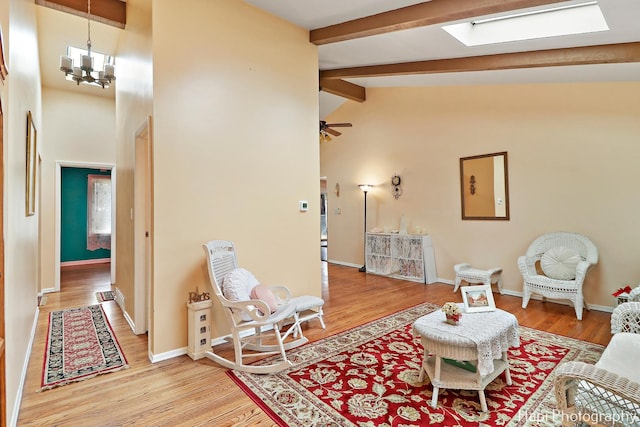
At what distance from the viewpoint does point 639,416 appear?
1346 mm

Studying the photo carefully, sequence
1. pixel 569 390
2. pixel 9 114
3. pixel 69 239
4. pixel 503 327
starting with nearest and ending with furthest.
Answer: pixel 569 390 → pixel 9 114 → pixel 503 327 → pixel 69 239

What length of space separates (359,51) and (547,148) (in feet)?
9.54

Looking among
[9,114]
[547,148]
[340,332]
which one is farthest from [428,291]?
[9,114]

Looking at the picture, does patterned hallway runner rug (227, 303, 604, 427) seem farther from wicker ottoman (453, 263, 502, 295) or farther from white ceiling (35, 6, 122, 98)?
white ceiling (35, 6, 122, 98)

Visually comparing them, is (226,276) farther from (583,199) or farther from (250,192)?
(583,199)

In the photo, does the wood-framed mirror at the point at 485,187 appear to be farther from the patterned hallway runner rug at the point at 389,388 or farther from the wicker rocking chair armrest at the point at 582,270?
the patterned hallway runner rug at the point at 389,388

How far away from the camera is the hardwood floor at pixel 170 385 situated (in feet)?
6.68

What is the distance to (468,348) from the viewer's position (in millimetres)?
2051

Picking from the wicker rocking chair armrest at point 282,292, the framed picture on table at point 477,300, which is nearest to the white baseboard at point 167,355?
the wicker rocking chair armrest at point 282,292

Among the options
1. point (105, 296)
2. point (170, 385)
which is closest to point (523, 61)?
point (170, 385)

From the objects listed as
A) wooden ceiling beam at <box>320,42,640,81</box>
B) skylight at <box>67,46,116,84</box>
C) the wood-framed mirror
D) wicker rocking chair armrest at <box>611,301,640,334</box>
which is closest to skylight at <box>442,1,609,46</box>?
wooden ceiling beam at <box>320,42,640,81</box>

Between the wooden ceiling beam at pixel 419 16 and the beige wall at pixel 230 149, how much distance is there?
1.75ft

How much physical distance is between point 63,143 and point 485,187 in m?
7.40

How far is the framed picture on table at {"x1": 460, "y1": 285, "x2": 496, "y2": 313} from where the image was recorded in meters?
2.52
